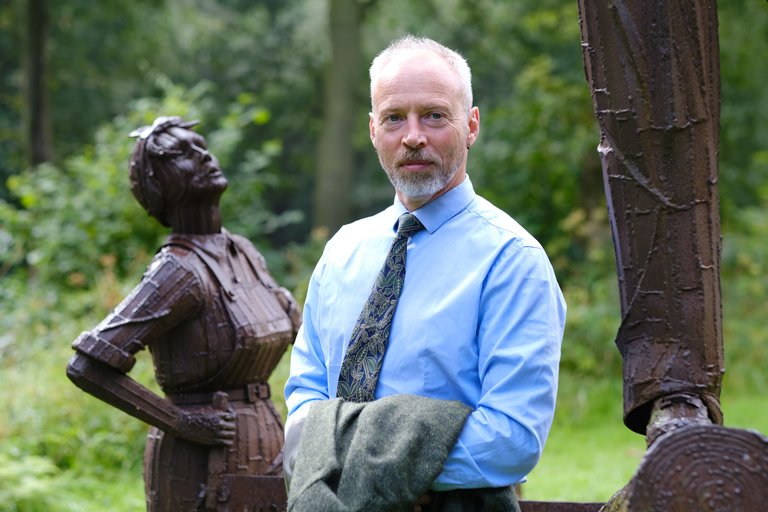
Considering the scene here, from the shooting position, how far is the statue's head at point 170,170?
398cm

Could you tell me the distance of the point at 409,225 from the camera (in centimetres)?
273

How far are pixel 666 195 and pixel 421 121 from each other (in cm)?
61

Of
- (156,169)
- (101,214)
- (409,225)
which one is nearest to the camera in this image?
(409,225)

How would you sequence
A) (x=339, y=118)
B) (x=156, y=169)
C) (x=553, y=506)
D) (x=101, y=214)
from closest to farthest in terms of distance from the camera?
(x=553, y=506) < (x=156, y=169) < (x=101, y=214) < (x=339, y=118)

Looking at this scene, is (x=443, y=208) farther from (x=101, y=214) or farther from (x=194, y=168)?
(x=101, y=214)

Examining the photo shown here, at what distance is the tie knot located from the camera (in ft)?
8.93

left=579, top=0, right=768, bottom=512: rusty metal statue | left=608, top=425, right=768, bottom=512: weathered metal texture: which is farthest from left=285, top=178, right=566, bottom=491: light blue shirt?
left=608, top=425, right=768, bottom=512: weathered metal texture

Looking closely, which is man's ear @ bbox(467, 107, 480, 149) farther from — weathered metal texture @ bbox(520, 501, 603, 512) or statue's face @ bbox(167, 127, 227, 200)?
statue's face @ bbox(167, 127, 227, 200)

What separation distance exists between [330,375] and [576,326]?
8082 mm

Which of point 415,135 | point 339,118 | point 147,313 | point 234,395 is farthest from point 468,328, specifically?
point 339,118

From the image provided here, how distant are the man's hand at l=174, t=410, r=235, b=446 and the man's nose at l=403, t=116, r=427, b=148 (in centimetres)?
166

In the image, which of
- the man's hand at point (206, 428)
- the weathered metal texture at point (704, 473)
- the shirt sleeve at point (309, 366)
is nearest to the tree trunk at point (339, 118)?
the man's hand at point (206, 428)

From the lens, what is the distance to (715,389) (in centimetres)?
240

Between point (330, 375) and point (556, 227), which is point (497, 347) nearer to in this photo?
point (330, 375)
